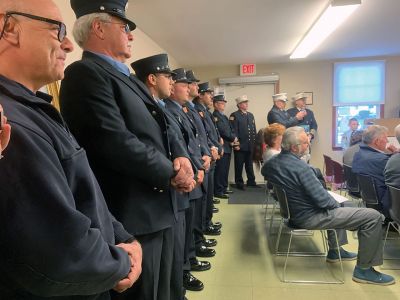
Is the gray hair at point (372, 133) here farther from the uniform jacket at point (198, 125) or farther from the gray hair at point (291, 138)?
the uniform jacket at point (198, 125)

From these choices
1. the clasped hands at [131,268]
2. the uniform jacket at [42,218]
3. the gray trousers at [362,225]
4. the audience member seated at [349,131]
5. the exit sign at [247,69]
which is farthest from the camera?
the exit sign at [247,69]

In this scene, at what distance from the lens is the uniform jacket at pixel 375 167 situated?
10.8 ft

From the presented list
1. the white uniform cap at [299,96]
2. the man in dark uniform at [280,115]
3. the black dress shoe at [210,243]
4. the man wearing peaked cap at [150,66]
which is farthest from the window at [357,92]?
the man wearing peaked cap at [150,66]

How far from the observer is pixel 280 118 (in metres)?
6.29

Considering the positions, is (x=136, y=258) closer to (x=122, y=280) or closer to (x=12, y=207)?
(x=122, y=280)

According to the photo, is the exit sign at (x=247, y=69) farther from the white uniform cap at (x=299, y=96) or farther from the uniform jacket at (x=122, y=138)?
the uniform jacket at (x=122, y=138)

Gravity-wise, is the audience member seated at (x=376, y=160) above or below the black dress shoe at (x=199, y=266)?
above

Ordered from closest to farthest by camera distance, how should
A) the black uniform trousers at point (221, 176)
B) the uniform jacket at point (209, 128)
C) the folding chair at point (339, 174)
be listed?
the uniform jacket at point (209, 128) < the folding chair at point (339, 174) < the black uniform trousers at point (221, 176)

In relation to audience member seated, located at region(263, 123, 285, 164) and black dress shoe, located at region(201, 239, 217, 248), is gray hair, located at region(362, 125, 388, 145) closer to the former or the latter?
audience member seated, located at region(263, 123, 285, 164)

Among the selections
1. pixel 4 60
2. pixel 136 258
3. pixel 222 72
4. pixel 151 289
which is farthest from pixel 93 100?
pixel 222 72

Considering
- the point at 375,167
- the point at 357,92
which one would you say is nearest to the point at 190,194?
the point at 375,167

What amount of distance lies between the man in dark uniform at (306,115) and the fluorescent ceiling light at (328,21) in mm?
1278

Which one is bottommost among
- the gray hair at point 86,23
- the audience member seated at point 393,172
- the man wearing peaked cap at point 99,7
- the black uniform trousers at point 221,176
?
the black uniform trousers at point 221,176

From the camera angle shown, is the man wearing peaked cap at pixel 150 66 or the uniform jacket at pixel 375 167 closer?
the man wearing peaked cap at pixel 150 66
